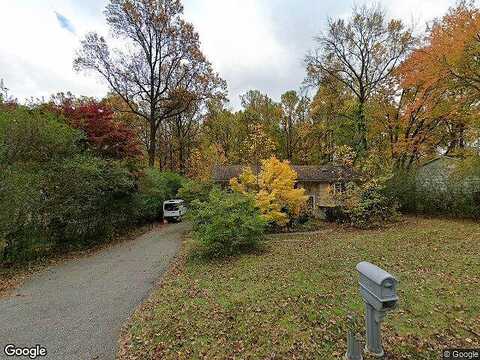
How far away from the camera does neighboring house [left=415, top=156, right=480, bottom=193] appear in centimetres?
1362

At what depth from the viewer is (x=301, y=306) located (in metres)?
4.95

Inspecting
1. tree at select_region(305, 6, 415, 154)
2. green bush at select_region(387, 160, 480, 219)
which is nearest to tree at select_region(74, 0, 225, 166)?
tree at select_region(305, 6, 415, 154)

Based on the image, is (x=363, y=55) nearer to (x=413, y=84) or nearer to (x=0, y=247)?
(x=413, y=84)

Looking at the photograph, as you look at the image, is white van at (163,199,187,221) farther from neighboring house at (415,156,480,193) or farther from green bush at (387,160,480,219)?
neighboring house at (415,156,480,193)

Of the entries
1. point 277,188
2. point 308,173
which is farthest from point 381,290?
point 308,173

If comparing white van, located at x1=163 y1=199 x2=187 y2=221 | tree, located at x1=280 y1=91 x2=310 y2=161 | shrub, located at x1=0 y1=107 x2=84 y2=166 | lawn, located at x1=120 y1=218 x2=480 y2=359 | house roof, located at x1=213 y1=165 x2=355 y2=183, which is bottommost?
lawn, located at x1=120 y1=218 x2=480 y2=359

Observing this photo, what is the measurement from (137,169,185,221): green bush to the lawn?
9322 mm

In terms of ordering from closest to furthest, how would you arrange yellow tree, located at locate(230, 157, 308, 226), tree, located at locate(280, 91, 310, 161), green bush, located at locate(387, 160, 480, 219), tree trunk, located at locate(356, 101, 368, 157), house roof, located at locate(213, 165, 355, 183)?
green bush, located at locate(387, 160, 480, 219) → yellow tree, located at locate(230, 157, 308, 226) → tree trunk, located at locate(356, 101, 368, 157) → house roof, located at locate(213, 165, 355, 183) → tree, located at locate(280, 91, 310, 161)

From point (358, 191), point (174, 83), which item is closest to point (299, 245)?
point (358, 191)

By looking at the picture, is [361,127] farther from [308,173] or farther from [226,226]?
[226,226]

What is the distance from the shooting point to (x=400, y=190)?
1623 centimetres

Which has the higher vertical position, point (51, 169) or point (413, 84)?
point (413, 84)

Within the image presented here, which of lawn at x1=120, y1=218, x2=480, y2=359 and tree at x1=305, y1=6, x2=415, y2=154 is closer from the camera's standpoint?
lawn at x1=120, y1=218, x2=480, y2=359

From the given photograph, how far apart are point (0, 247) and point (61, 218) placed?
214cm
